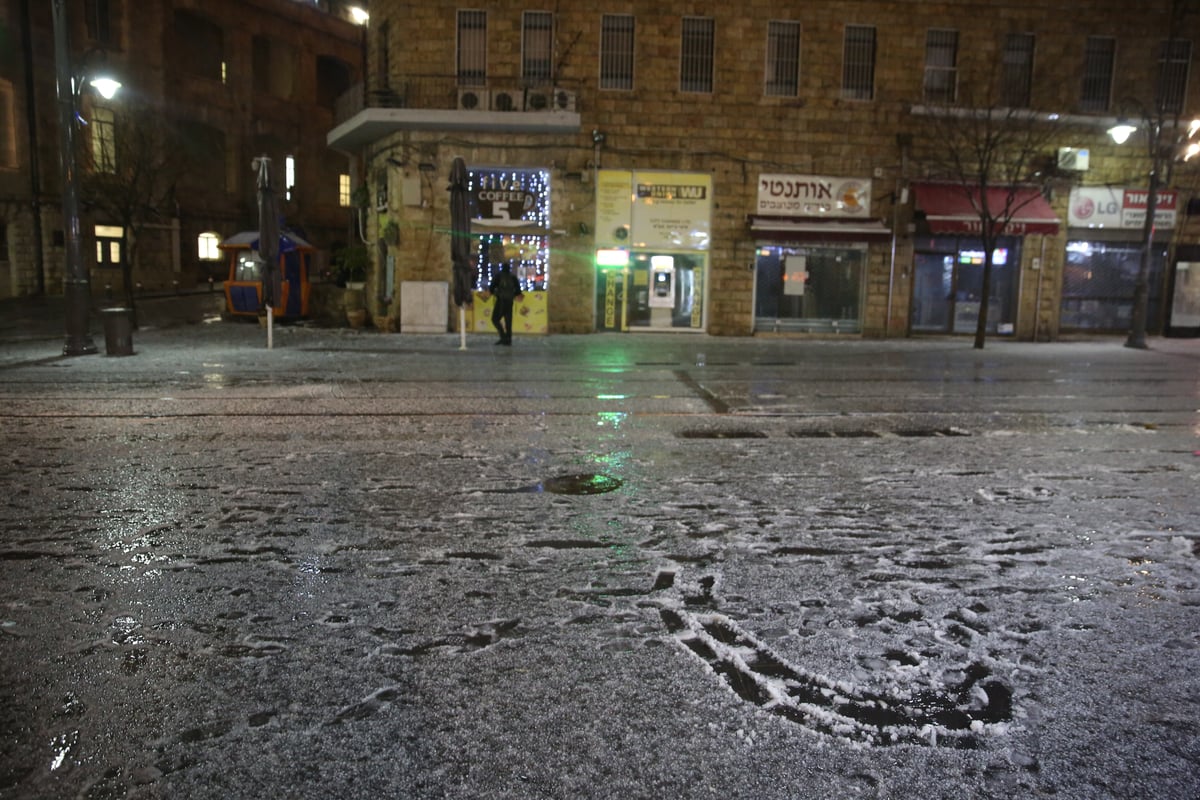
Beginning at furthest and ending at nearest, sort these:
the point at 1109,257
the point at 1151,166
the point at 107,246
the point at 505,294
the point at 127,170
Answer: the point at 107,246 → the point at 1109,257 → the point at 1151,166 → the point at 127,170 → the point at 505,294

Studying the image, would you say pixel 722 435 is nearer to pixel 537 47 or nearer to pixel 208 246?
pixel 537 47

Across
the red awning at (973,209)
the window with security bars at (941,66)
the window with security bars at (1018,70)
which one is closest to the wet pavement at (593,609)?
the red awning at (973,209)

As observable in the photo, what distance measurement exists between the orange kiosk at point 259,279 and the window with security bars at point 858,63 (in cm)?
1593

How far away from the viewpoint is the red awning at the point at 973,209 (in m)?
22.5

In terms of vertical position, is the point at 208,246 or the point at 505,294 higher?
the point at 208,246

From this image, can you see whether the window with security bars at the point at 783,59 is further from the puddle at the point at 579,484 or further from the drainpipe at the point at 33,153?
the drainpipe at the point at 33,153

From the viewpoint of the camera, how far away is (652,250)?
22.9m

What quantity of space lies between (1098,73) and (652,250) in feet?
→ 42.6

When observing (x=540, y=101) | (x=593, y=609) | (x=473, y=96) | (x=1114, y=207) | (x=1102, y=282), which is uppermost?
(x=473, y=96)

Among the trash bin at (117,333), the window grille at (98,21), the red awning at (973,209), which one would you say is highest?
the window grille at (98,21)

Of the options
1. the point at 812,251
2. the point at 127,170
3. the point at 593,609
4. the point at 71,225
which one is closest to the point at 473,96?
the point at 812,251

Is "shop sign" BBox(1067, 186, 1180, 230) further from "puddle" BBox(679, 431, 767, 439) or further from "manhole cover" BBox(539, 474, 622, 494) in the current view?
"manhole cover" BBox(539, 474, 622, 494)

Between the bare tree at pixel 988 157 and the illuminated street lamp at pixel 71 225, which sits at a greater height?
the bare tree at pixel 988 157

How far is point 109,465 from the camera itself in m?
7.01
